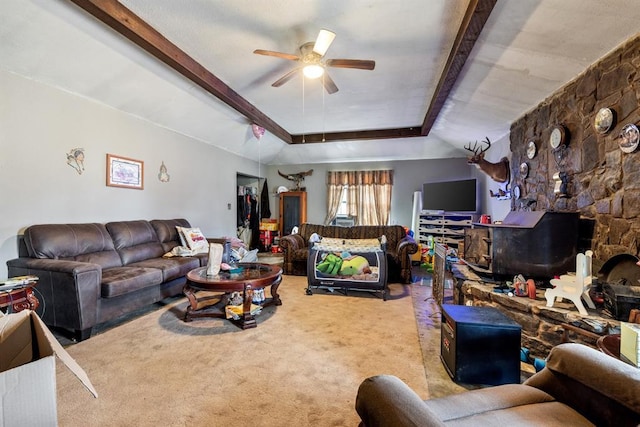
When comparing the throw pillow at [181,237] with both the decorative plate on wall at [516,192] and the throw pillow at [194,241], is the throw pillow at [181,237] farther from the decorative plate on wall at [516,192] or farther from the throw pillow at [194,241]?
the decorative plate on wall at [516,192]

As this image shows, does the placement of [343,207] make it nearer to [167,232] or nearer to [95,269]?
[167,232]

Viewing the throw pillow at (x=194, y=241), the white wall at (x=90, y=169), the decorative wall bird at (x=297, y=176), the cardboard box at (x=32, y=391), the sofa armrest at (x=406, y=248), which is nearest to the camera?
the cardboard box at (x=32, y=391)

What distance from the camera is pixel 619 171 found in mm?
2189

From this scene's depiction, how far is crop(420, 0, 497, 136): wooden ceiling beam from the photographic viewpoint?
6.72 ft

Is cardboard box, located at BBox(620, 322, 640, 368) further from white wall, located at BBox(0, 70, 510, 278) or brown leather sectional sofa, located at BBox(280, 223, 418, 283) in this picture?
white wall, located at BBox(0, 70, 510, 278)

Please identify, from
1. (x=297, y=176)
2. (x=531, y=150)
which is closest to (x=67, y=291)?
(x=531, y=150)

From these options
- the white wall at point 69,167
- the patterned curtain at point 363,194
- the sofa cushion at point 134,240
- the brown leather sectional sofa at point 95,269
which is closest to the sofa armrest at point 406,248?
the patterned curtain at point 363,194

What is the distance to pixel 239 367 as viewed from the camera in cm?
211

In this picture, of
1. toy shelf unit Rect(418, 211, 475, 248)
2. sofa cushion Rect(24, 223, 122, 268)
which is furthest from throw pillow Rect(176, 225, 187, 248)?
toy shelf unit Rect(418, 211, 475, 248)

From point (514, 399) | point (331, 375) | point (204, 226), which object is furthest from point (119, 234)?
point (514, 399)

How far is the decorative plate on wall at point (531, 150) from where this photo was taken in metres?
3.38

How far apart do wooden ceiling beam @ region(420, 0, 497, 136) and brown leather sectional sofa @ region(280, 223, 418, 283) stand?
207 centimetres

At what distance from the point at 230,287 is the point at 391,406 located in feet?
7.21

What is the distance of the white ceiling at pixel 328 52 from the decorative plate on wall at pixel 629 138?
25.7 inches
